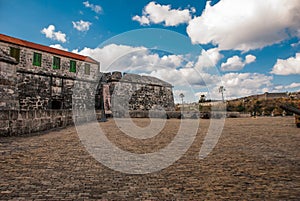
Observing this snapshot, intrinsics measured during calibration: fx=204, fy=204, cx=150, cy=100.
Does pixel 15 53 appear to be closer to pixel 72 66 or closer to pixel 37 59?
pixel 37 59

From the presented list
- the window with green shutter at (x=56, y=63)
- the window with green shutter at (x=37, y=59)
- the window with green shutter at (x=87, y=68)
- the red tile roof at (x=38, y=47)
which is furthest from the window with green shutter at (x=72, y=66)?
the window with green shutter at (x=37, y=59)

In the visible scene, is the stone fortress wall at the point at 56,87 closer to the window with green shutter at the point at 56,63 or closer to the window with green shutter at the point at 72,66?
the window with green shutter at the point at 72,66

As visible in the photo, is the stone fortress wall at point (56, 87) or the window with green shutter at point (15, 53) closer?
the stone fortress wall at point (56, 87)

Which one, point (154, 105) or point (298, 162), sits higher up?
point (154, 105)

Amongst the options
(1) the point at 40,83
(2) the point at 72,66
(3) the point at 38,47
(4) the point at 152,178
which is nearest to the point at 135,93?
(2) the point at 72,66

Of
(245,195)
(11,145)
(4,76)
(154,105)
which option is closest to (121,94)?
(154,105)

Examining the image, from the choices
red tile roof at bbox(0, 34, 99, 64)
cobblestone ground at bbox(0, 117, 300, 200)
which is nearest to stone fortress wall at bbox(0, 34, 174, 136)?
red tile roof at bbox(0, 34, 99, 64)

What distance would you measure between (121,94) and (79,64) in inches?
263

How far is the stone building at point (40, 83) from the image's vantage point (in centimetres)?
932

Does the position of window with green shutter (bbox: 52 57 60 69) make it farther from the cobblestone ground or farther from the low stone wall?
the cobblestone ground

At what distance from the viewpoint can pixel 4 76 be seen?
10.8 meters

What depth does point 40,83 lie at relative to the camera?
20.2 meters

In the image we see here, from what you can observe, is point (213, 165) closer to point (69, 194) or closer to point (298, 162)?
point (298, 162)

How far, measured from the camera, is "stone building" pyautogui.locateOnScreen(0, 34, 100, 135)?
9320 millimetres
